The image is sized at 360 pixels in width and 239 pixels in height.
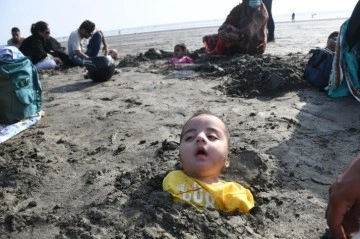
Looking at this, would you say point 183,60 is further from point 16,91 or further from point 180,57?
point 16,91

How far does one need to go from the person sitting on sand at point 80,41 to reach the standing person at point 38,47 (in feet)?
1.66

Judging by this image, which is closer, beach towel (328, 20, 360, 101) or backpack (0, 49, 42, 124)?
backpack (0, 49, 42, 124)

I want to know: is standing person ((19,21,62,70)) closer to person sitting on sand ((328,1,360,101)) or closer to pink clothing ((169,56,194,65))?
pink clothing ((169,56,194,65))

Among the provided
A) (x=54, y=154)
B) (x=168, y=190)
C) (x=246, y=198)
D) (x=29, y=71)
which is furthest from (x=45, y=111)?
(x=246, y=198)

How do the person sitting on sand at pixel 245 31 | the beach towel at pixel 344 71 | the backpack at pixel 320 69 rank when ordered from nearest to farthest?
the beach towel at pixel 344 71, the backpack at pixel 320 69, the person sitting on sand at pixel 245 31

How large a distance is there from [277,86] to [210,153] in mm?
2736

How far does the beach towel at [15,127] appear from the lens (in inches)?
142

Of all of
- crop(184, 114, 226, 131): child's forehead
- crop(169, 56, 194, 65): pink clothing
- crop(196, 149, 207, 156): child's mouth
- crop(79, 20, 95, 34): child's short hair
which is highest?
crop(79, 20, 95, 34): child's short hair

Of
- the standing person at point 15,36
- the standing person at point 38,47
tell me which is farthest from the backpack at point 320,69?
the standing person at point 15,36

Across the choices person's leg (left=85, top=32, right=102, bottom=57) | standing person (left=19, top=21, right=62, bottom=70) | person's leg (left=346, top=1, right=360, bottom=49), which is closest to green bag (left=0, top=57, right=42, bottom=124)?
person's leg (left=346, top=1, right=360, bottom=49)

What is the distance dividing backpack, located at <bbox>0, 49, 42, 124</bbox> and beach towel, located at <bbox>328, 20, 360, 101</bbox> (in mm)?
3487

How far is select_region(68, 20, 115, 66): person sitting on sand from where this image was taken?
27.9 ft

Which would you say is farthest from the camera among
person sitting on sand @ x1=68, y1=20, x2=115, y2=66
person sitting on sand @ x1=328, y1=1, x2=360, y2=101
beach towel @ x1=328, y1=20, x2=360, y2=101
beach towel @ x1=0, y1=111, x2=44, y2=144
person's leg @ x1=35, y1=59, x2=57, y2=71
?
person sitting on sand @ x1=68, y1=20, x2=115, y2=66

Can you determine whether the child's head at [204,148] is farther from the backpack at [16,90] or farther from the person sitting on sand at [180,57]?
the person sitting on sand at [180,57]
